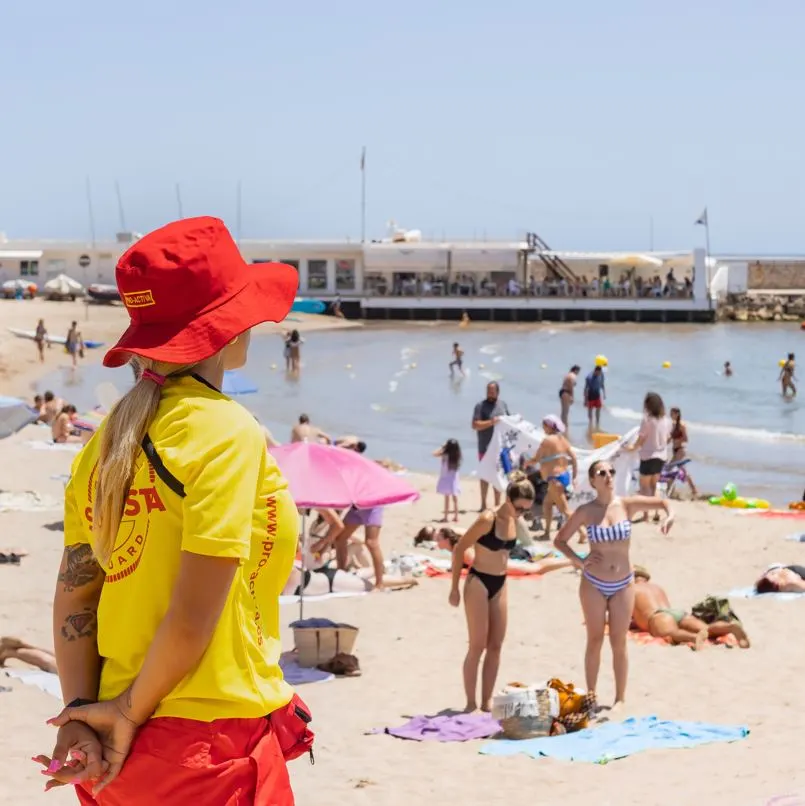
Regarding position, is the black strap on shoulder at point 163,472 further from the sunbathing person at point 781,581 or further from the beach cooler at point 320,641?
the sunbathing person at point 781,581

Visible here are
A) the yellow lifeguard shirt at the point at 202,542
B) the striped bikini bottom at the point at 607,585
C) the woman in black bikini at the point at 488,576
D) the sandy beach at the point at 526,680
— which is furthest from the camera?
the striped bikini bottom at the point at 607,585

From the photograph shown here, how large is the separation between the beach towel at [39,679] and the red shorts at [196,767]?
17.3 ft

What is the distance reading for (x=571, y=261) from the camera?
7600 centimetres

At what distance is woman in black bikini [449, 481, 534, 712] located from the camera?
24.9ft

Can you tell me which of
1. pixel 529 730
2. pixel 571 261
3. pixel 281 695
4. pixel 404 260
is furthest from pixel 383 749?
pixel 571 261

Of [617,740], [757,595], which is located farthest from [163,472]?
[757,595]

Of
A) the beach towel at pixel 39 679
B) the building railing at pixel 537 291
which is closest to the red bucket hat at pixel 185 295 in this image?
the beach towel at pixel 39 679

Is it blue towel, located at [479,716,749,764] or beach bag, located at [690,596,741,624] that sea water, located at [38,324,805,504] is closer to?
beach bag, located at [690,596,741,624]

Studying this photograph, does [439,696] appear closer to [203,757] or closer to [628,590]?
[628,590]

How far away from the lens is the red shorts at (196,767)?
7.42 feet

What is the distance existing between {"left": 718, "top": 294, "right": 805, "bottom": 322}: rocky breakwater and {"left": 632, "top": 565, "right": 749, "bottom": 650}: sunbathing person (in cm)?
6514

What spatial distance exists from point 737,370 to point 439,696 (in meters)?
40.9

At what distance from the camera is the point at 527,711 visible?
283 inches

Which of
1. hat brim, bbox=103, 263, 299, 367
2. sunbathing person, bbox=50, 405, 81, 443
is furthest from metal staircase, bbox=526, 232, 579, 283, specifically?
hat brim, bbox=103, 263, 299, 367
